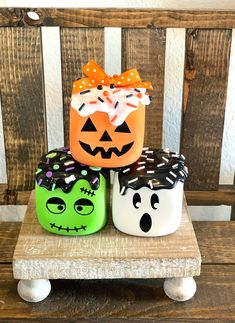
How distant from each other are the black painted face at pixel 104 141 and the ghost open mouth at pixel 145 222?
9cm

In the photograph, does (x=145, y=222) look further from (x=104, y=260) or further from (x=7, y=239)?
(x=7, y=239)

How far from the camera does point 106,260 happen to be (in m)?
0.68

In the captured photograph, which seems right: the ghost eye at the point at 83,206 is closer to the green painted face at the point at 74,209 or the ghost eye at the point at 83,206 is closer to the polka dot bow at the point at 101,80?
the green painted face at the point at 74,209

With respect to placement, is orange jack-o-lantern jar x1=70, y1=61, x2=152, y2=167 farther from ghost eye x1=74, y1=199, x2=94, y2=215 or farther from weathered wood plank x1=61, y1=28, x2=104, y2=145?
weathered wood plank x1=61, y1=28, x2=104, y2=145

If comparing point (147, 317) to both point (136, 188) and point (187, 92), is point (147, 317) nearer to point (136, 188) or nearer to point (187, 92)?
point (136, 188)

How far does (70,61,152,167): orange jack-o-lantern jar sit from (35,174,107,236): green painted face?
4cm

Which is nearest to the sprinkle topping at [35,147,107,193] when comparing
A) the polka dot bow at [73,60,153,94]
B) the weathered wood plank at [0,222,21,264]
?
the polka dot bow at [73,60,153,94]

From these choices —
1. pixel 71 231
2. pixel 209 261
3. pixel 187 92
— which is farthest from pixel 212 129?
pixel 71 231

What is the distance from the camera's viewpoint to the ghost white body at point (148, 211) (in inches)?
26.8

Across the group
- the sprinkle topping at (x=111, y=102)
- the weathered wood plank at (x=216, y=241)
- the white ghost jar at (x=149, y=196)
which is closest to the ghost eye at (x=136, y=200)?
the white ghost jar at (x=149, y=196)

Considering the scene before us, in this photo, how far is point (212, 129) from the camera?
89 cm

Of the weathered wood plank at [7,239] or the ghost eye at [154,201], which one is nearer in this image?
the ghost eye at [154,201]

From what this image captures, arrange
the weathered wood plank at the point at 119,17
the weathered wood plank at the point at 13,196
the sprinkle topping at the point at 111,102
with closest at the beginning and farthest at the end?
1. the sprinkle topping at the point at 111,102
2. the weathered wood plank at the point at 119,17
3. the weathered wood plank at the point at 13,196

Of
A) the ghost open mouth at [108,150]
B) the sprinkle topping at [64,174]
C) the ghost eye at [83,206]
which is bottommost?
the ghost eye at [83,206]
